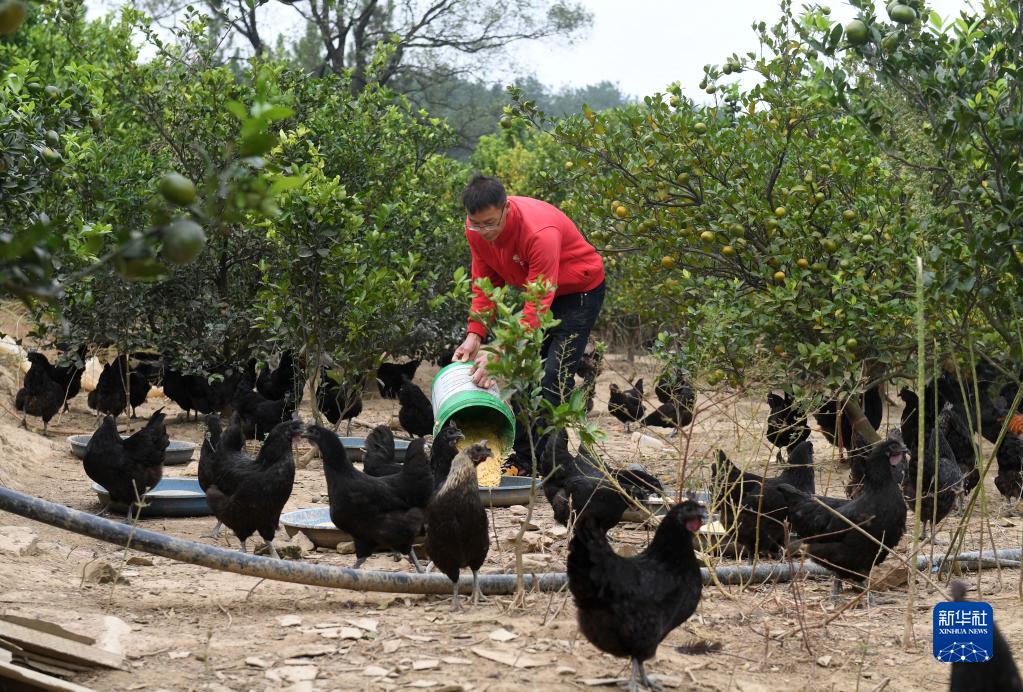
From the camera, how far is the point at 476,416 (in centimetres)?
783

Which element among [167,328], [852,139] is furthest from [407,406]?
[852,139]

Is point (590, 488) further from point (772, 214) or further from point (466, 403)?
point (772, 214)

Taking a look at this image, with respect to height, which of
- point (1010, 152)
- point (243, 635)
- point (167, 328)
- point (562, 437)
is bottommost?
point (243, 635)

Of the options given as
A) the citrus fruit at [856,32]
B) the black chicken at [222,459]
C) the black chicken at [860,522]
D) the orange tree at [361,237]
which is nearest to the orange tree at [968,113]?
the citrus fruit at [856,32]

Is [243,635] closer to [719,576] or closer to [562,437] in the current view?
[719,576]

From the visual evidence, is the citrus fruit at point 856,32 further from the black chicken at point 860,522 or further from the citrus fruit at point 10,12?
the citrus fruit at point 10,12

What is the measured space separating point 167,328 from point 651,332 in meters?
11.6

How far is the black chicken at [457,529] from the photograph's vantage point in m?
4.93

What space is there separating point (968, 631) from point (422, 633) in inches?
88.9

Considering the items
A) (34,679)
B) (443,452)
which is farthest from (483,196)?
(34,679)

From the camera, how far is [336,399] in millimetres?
10297

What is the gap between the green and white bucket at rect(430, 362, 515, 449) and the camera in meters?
7.06

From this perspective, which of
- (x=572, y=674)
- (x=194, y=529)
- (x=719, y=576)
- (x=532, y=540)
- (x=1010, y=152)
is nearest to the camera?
(x=572, y=674)

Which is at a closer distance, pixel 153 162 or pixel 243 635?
pixel 243 635
